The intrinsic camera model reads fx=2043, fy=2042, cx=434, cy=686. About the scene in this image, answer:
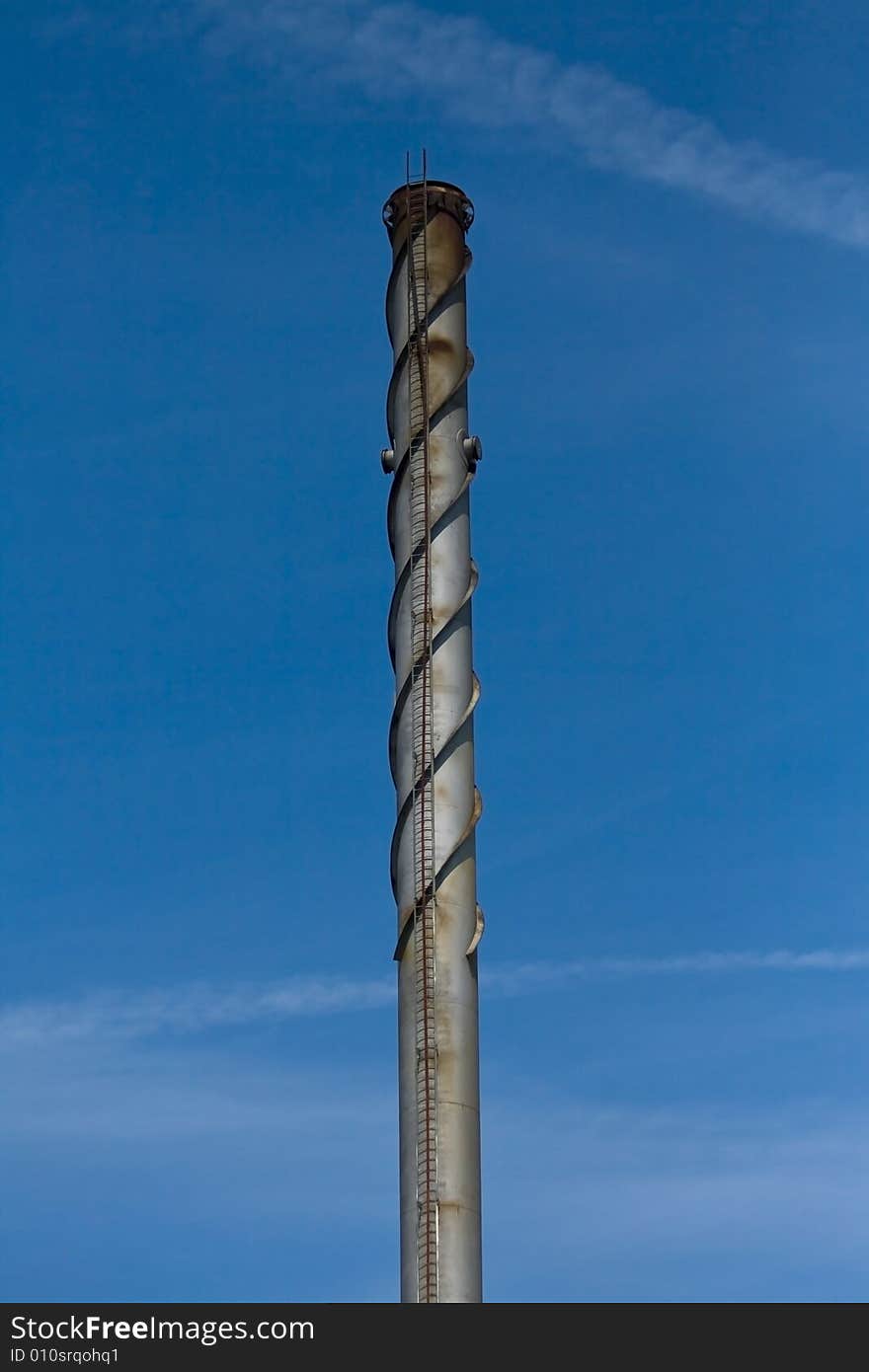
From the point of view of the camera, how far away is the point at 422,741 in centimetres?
7231

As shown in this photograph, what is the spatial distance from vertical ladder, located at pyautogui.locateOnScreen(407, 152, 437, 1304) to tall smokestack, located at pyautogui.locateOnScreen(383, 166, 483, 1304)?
0.16ft

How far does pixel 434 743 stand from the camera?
72.2m

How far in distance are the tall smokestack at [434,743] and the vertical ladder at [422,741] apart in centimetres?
5

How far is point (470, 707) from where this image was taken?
73.4 m

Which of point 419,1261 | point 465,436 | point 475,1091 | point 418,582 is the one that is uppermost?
point 465,436

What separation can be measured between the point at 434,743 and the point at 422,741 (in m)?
0.43

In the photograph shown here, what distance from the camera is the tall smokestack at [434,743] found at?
6719 centimetres

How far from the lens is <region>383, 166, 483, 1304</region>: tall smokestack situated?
6719cm

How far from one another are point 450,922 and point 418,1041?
423cm
